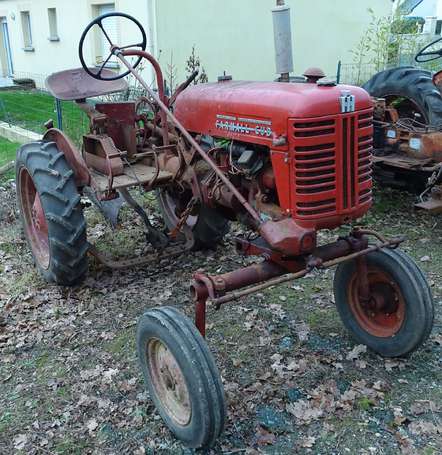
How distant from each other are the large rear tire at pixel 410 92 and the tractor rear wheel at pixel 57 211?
3.58 metres

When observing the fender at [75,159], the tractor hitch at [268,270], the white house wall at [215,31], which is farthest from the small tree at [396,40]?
the tractor hitch at [268,270]

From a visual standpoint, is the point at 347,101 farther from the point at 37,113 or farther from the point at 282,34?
the point at 37,113

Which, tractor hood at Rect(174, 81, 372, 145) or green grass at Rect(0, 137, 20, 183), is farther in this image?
green grass at Rect(0, 137, 20, 183)

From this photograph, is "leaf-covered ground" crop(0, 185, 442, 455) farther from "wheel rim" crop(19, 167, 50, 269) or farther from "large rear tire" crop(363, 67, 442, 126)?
"large rear tire" crop(363, 67, 442, 126)

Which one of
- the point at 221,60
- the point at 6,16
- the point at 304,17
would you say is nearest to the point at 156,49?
the point at 221,60

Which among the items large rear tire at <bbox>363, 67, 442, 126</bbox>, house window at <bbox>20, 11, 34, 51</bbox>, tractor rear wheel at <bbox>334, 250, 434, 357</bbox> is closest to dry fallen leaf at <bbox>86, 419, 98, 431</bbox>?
tractor rear wheel at <bbox>334, 250, 434, 357</bbox>

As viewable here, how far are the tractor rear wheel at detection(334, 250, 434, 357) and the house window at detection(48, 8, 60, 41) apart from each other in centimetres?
1314

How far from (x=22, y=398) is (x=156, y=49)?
9.03m

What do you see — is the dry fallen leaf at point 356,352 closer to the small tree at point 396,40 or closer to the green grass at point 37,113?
the green grass at point 37,113

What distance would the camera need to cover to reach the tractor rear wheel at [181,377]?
2500mm

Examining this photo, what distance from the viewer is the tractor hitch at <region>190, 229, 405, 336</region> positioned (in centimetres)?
275

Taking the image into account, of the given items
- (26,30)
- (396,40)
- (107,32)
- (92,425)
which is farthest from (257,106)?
(26,30)

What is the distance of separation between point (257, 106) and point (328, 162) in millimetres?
490

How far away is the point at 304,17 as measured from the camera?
13812mm
